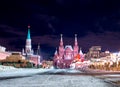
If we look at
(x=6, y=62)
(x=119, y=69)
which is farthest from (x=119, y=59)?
(x=6, y=62)

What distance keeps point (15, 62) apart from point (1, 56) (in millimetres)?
8076

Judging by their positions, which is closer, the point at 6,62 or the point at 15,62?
the point at 6,62

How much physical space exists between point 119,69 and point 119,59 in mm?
12942

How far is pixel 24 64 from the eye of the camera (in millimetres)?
155750

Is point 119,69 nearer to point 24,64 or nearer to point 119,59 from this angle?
point 119,59

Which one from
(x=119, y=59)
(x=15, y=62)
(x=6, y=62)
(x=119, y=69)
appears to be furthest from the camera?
(x=15, y=62)

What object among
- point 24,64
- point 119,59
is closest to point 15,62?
point 24,64

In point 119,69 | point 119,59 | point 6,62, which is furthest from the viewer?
point 6,62

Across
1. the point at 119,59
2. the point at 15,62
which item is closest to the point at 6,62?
the point at 15,62

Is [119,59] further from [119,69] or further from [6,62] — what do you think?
[6,62]

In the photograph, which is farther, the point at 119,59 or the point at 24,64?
the point at 24,64

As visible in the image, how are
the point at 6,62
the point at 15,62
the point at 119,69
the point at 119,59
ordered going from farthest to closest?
the point at 15,62, the point at 6,62, the point at 119,59, the point at 119,69

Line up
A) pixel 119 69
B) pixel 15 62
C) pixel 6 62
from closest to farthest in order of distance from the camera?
pixel 119 69, pixel 6 62, pixel 15 62

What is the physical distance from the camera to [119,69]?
97688 millimetres
